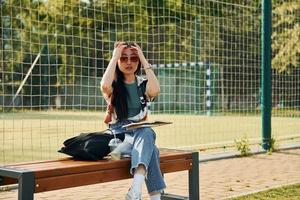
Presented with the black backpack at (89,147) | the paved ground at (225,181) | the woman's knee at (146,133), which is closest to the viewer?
the black backpack at (89,147)

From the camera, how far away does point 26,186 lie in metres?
3.22

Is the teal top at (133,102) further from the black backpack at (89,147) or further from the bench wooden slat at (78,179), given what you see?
the bench wooden slat at (78,179)

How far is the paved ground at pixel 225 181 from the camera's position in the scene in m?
5.32

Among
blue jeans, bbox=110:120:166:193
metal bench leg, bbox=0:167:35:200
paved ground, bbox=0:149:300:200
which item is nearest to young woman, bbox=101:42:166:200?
blue jeans, bbox=110:120:166:193

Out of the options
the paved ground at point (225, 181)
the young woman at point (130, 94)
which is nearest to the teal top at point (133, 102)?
the young woman at point (130, 94)

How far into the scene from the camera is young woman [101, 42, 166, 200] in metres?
3.96

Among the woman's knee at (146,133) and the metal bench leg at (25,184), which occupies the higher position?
the woman's knee at (146,133)

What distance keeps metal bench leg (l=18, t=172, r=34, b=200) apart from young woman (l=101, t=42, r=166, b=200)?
2.99 ft

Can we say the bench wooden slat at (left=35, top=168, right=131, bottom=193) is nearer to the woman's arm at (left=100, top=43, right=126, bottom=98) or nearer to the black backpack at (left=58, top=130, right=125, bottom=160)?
the black backpack at (left=58, top=130, right=125, bottom=160)

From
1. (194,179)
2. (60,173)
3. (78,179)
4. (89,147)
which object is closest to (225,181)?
(194,179)

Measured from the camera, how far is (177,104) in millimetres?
24750

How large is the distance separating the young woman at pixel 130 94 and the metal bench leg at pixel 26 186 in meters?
0.91

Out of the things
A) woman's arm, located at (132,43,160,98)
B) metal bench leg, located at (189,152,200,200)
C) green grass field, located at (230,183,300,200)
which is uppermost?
woman's arm, located at (132,43,160,98)

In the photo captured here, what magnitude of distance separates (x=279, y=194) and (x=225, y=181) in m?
0.98
